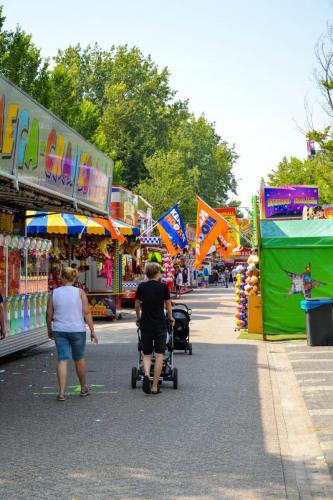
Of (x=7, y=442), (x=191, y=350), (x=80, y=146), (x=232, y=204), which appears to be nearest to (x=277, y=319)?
(x=191, y=350)

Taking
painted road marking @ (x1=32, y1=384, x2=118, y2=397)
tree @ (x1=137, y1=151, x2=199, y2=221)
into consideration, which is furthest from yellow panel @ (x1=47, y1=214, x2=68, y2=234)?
tree @ (x1=137, y1=151, x2=199, y2=221)

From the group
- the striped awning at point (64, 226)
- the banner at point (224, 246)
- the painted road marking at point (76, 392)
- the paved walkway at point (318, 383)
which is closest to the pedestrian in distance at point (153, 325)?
the painted road marking at point (76, 392)

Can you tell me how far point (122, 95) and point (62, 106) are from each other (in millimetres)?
30130

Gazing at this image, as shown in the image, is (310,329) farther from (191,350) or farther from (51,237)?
(51,237)

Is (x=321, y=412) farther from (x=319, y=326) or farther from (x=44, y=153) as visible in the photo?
(x=319, y=326)

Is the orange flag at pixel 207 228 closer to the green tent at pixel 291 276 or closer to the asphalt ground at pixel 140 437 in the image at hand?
the green tent at pixel 291 276

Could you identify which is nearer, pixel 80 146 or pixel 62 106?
pixel 80 146

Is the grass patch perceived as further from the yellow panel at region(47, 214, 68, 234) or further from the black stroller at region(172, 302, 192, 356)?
the yellow panel at region(47, 214, 68, 234)

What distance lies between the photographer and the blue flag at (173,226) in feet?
118

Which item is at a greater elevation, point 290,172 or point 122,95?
point 122,95

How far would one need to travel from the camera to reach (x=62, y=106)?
5009 centimetres

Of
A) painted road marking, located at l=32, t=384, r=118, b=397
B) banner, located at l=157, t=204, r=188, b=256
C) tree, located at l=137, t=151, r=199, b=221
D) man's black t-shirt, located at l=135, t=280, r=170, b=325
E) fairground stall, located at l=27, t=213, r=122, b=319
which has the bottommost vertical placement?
painted road marking, located at l=32, t=384, r=118, b=397

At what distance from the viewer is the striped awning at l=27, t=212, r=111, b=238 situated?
2436 centimetres

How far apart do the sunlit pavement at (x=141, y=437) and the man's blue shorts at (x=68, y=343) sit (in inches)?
22.4
